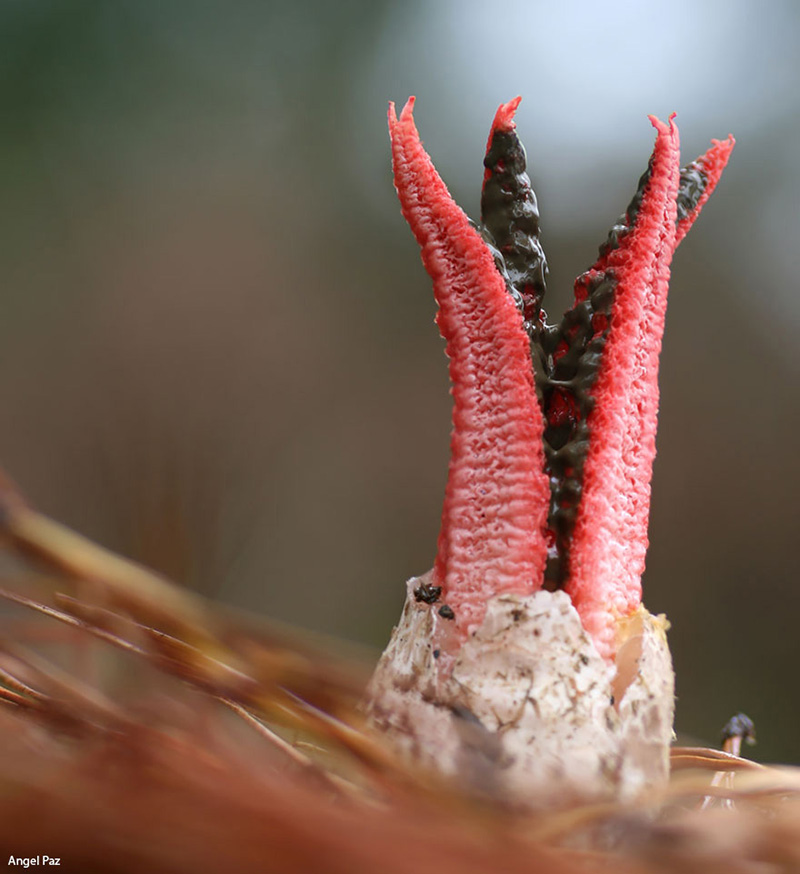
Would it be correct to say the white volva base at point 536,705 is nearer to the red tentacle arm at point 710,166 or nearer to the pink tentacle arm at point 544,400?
the pink tentacle arm at point 544,400

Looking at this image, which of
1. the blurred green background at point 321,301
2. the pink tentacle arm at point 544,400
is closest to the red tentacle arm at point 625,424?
the pink tentacle arm at point 544,400

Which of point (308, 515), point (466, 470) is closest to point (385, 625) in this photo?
point (308, 515)

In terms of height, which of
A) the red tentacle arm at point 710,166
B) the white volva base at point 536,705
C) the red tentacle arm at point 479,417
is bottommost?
the white volva base at point 536,705

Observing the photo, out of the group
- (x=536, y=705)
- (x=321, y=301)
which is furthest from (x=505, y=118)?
(x=321, y=301)

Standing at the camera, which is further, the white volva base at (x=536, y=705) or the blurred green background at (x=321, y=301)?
the blurred green background at (x=321, y=301)

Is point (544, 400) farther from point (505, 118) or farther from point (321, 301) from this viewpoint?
point (321, 301)

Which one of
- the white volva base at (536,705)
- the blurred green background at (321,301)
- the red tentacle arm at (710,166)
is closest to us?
the white volva base at (536,705)

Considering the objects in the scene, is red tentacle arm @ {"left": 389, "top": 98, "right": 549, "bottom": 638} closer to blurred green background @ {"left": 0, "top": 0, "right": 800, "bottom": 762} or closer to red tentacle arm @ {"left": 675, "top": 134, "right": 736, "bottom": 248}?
red tentacle arm @ {"left": 675, "top": 134, "right": 736, "bottom": 248}

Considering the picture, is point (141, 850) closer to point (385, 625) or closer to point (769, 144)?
point (385, 625)
